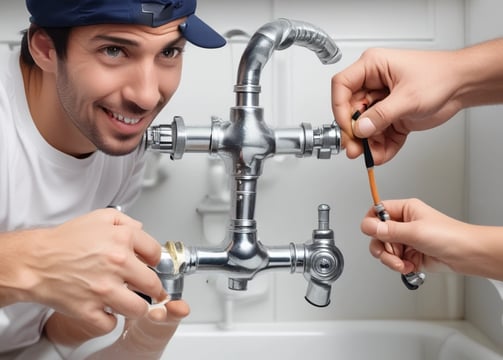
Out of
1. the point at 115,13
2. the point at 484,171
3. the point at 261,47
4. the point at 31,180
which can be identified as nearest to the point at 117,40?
the point at 115,13

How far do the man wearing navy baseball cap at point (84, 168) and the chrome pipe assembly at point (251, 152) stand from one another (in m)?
0.07

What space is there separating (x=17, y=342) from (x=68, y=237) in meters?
0.41

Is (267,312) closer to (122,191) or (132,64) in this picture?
(122,191)

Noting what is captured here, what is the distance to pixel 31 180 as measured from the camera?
943mm

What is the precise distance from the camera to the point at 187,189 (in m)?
1.15

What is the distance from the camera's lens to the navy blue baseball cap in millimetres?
759

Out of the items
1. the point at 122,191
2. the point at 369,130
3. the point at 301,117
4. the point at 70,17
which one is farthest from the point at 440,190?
the point at 70,17

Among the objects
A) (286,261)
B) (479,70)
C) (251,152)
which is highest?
(479,70)

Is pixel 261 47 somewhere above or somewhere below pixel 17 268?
above

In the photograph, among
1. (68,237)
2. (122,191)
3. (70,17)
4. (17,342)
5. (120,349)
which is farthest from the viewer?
Answer: (122,191)

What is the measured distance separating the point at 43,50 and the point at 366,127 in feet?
1.36

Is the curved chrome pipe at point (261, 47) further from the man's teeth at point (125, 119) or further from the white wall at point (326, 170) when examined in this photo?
the white wall at point (326, 170)

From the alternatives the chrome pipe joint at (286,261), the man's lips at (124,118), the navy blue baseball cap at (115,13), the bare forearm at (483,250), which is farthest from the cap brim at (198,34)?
the bare forearm at (483,250)

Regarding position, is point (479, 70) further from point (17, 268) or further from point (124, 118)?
point (17, 268)
